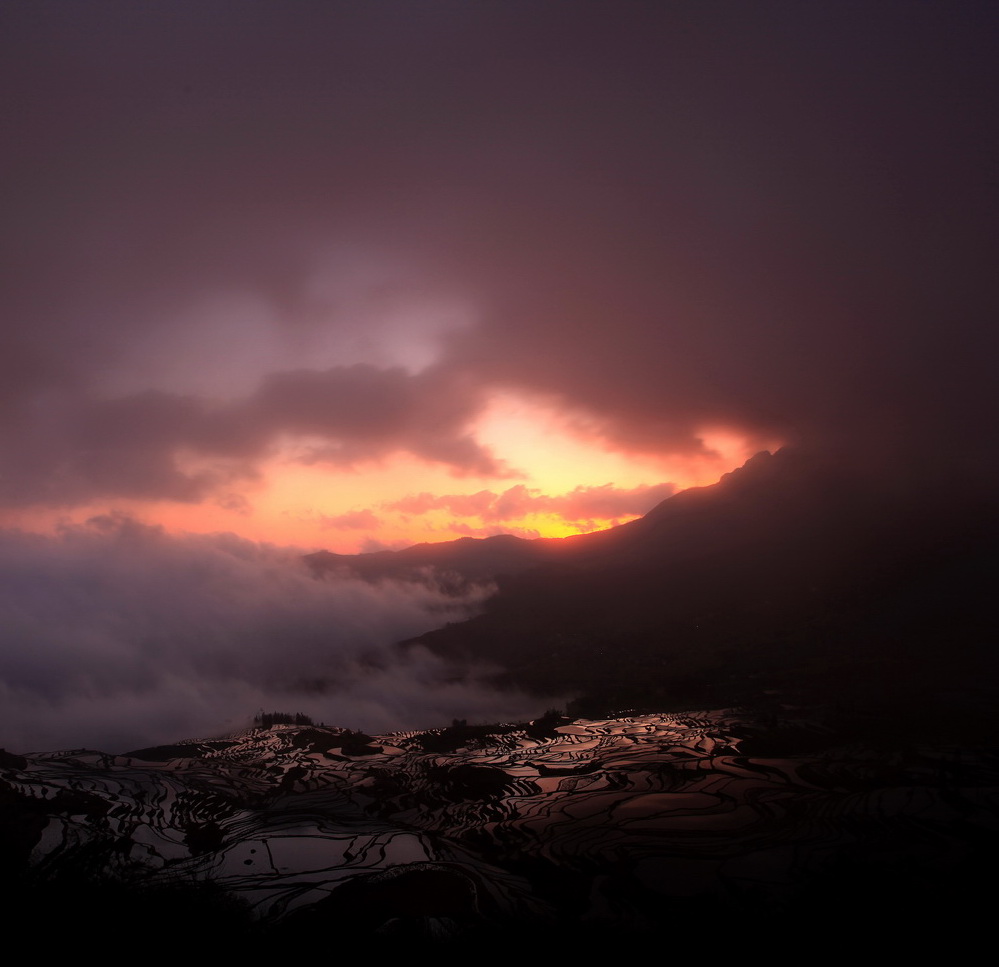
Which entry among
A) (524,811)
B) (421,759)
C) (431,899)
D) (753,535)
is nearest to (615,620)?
(753,535)

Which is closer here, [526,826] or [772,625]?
[526,826]

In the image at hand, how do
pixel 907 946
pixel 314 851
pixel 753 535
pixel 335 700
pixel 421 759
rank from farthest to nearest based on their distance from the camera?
1. pixel 753 535
2. pixel 335 700
3. pixel 421 759
4. pixel 314 851
5. pixel 907 946

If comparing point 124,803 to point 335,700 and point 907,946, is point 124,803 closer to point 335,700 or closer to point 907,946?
point 907,946

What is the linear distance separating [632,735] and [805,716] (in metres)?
21.1

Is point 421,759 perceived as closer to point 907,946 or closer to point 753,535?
point 907,946

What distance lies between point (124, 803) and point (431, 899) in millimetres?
30615

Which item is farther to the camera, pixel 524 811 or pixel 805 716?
pixel 805 716

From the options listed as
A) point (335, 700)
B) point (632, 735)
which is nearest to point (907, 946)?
point (632, 735)

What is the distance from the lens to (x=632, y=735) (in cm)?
6394

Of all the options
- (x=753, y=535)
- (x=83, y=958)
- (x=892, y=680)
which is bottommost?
(x=892, y=680)

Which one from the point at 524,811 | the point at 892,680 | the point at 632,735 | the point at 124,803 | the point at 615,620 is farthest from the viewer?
the point at 615,620

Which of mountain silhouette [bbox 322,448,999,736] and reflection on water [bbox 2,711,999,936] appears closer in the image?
reflection on water [bbox 2,711,999,936]

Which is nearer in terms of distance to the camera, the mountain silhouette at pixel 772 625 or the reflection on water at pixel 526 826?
the reflection on water at pixel 526 826

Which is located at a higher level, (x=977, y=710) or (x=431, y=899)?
(x=431, y=899)
